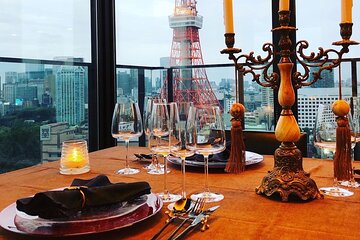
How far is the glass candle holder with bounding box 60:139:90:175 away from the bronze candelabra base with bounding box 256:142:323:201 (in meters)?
0.72

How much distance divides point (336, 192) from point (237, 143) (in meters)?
0.33

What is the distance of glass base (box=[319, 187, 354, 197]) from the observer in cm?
103

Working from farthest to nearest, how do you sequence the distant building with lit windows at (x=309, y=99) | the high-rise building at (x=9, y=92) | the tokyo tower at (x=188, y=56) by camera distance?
the tokyo tower at (x=188, y=56) < the distant building with lit windows at (x=309, y=99) < the high-rise building at (x=9, y=92)

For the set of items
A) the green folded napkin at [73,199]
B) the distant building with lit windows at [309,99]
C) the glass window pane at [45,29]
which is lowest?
the green folded napkin at [73,199]

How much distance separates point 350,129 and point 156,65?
10.2 feet

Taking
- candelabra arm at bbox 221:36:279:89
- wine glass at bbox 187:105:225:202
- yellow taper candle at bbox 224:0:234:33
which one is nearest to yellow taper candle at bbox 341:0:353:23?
candelabra arm at bbox 221:36:279:89

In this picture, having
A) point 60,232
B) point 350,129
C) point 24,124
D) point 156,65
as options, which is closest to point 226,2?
point 350,129

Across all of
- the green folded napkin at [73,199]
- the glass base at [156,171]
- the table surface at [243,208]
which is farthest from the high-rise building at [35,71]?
the green folded napkin at [73,199]

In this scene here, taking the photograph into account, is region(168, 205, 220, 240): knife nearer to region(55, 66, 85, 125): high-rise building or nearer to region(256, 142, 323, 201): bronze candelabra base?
region(256, 142, 323, 201): bronze candelabra base

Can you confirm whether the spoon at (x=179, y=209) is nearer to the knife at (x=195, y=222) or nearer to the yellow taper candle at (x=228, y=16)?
the knife at (x=195, y=222)

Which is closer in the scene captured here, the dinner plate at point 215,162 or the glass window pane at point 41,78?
the dinner plate at point 215,162

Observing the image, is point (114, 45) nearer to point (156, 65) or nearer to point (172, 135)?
point (156, 65)

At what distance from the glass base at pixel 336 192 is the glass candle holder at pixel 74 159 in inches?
34.8

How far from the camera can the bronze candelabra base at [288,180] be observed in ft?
3.25
